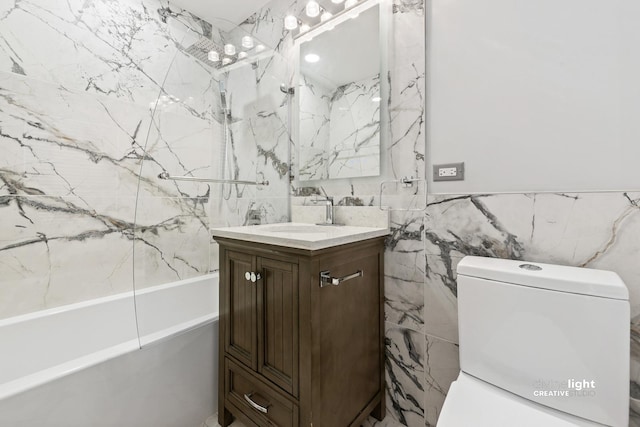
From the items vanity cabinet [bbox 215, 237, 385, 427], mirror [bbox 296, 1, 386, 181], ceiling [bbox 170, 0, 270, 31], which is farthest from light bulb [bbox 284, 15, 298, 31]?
vanity cabinet [bbox 215, 237, 385, 427]

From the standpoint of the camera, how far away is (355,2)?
1.50 metres

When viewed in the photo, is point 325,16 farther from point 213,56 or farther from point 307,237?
point 307,237

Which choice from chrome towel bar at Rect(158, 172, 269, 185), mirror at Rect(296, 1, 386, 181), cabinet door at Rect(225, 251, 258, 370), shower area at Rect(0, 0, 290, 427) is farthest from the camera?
chrome towel bar at Rect(158, 172, 269, 185)

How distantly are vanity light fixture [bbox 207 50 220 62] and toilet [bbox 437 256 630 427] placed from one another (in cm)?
171

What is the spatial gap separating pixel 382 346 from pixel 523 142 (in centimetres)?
110

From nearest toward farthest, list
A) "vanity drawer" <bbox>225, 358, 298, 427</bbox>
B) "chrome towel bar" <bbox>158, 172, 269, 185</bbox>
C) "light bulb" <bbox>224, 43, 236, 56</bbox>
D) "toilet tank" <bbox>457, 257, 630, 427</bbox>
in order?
"toilet tank" <bbox>457, 257, 630, 427</bbox> < "vanity drawer" <bbox>225, 358, 298, 427</bbox> < "chrome towel bar" <bbox>158, 172, 269, 185</bbox> < "light bulb" <bbox>224, 43, 236, 56</bbox>

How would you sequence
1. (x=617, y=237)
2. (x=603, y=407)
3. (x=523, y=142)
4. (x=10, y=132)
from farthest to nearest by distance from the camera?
(x=10, y=132) → (x=523, y=142) → (x=617, y=237) → (x=603, y=407)

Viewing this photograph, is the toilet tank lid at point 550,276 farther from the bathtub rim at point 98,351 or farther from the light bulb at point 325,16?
the light bulb at point 325,16

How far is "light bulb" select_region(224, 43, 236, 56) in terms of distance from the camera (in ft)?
5.46

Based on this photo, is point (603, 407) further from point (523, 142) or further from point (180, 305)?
point (180, 305)

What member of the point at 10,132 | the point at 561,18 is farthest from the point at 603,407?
the point at 10,132

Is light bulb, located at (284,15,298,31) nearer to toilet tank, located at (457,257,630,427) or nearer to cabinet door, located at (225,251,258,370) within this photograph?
cabinet door, located at (225,251,258,370)

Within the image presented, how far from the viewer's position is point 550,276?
825 millimetres

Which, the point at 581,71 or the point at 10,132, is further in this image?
the point at 10,132
